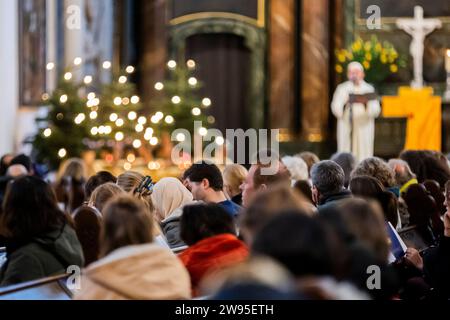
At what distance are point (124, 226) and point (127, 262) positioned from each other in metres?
0.15

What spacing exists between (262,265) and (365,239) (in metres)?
0.87

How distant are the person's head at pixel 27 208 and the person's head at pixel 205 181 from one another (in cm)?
199

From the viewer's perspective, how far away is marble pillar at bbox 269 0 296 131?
21188 millimetres

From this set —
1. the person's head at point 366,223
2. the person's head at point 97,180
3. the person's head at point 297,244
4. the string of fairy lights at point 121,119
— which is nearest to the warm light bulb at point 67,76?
the string of fairy lights at point 121,119

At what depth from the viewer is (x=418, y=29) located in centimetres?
2055

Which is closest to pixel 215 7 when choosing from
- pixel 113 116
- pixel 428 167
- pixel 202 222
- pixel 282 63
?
pixel 282 63

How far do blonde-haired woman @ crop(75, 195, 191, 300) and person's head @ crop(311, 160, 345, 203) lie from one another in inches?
108

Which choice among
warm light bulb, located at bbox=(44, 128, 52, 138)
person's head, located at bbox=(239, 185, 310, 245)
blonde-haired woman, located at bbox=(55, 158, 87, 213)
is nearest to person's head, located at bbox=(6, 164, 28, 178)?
blonde-haired woman, located at bbox=(55, 158, 87, 213)

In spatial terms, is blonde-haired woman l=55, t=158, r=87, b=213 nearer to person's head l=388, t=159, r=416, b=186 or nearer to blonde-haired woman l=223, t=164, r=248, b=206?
blonde-haired woman l=223, t=164, r=248, b=206

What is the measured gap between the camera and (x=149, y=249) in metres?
4.42

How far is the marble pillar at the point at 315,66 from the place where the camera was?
68.8 ft

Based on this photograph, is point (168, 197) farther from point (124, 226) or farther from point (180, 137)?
point (180, 137)

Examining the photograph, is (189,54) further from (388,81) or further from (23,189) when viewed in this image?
(23,189)
